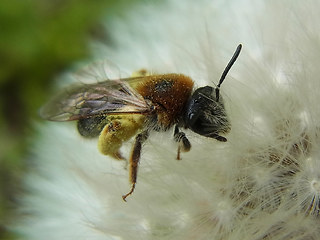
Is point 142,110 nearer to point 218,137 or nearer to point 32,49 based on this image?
point 218,137

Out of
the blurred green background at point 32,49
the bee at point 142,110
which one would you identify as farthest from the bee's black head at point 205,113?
the blurred green background at point 32,49

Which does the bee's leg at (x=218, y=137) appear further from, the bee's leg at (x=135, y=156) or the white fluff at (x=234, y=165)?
the bee's leg at (x=135, y=156)

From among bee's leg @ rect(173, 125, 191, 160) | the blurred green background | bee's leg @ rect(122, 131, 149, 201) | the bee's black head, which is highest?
the bee's black head

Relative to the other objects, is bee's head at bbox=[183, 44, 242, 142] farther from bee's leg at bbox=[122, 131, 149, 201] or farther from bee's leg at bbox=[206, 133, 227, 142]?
bee's leg at bbox=[122, 131, 149, 201]

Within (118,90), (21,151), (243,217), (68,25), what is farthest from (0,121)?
(243,217)

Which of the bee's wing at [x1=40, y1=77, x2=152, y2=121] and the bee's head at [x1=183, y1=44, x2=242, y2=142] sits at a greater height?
the bee's head at [x1=183, y1=44, x2=242, y2=142]

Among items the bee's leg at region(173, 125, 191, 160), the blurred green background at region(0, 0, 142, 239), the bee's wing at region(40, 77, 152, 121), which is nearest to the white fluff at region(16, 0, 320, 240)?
the bee's leg at region(173, 125, 191, 160)

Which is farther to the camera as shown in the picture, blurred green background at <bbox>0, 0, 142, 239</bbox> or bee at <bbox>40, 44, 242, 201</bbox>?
blurred green background at <bbox>0, 0, 142, 239</bbox>
